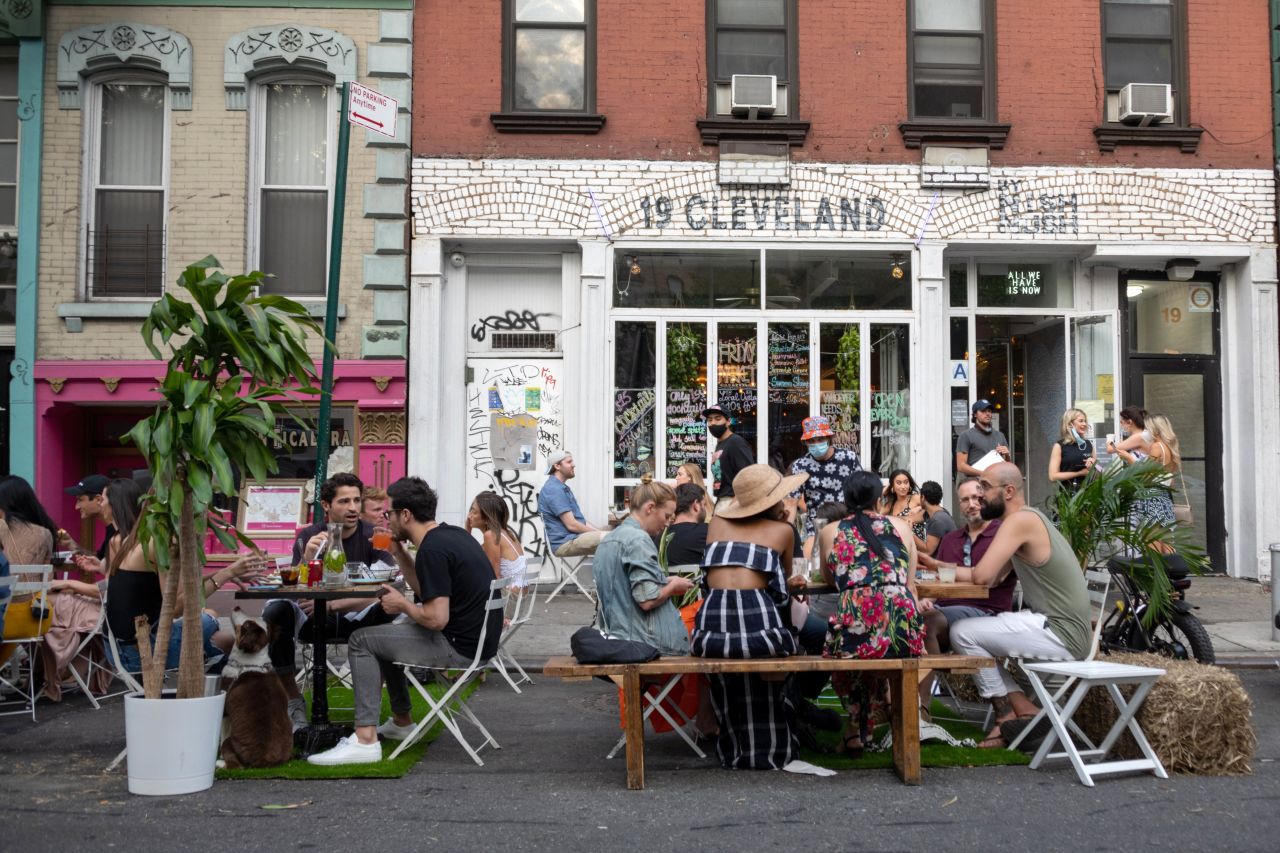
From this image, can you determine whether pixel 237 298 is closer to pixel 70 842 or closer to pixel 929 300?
pixel 70 842

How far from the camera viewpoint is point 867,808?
5320 millimetres

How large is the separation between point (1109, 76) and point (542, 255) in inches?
253

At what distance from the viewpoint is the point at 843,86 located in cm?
1263

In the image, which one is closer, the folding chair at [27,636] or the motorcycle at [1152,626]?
the folding chair at [27,636]

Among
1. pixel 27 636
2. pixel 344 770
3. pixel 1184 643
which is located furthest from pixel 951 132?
pixel 27 636

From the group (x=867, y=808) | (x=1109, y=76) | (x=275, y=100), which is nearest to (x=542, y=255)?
(x=275, y=100)

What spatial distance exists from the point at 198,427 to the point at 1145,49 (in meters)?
11.3

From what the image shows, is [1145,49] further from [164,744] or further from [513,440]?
[164,744]

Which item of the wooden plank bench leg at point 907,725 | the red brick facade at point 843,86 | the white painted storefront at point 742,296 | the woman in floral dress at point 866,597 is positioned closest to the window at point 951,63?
the red brick facade at point 843,86

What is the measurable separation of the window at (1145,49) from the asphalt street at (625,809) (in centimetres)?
865

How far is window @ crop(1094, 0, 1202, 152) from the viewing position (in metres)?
12.9

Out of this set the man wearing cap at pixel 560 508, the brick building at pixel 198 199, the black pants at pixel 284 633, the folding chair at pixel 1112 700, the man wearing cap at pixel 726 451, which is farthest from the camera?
the brick building at pixel 198 199

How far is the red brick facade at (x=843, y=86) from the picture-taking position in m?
12.5

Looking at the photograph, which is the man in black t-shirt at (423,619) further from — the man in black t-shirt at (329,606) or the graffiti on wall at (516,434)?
the graffiti on wall at (516,434)
